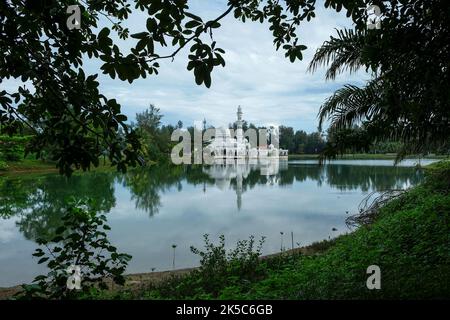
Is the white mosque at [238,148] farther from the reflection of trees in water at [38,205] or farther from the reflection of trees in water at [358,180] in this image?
the reflection of trees in water at [38,205]

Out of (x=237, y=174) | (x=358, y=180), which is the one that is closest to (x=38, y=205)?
(x=358, y=180)

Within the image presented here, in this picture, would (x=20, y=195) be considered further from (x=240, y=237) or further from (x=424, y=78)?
(x=424, y=78)

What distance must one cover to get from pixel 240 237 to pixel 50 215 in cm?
709

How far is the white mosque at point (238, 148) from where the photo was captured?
219 feet

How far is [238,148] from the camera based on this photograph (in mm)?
69750

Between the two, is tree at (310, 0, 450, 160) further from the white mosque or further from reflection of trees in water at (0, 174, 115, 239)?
the white mosque

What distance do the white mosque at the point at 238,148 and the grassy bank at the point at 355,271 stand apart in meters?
54.7

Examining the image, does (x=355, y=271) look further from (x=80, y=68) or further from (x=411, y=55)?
(x=80, y=68)

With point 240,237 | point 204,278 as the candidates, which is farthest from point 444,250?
point 240,237

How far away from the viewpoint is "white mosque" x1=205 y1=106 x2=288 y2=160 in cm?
6669

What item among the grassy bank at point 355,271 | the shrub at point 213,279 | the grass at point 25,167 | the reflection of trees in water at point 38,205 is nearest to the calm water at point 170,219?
the reflection of trees in water at point 38,205

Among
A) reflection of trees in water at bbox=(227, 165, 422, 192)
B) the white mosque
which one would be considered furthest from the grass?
the white mosque

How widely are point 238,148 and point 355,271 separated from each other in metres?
65.3

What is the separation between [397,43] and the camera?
2797 millimetres
